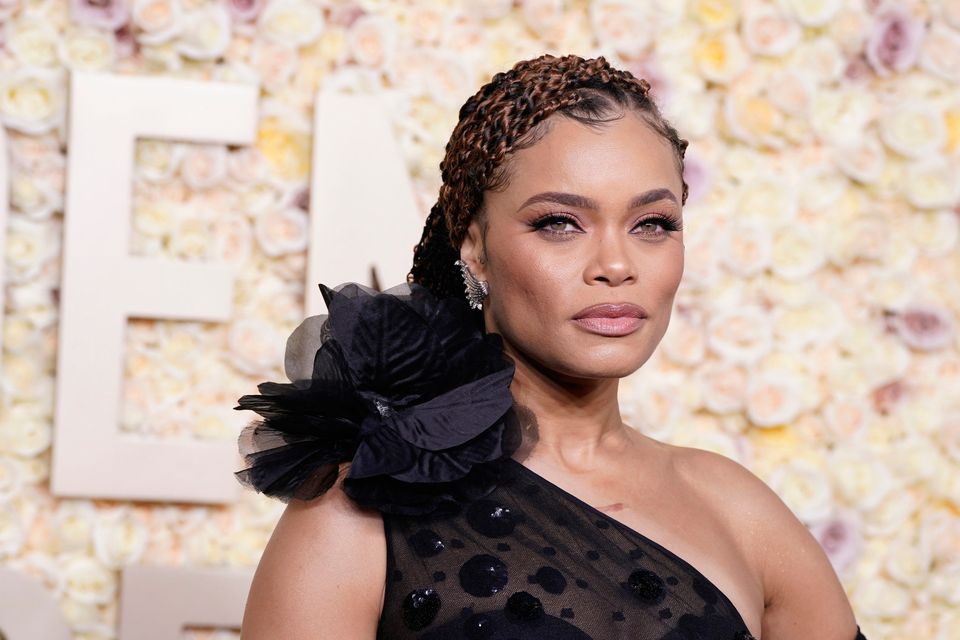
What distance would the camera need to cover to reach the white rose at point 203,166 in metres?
2.41

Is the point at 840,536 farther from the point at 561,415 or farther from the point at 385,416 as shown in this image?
the point at 385,416

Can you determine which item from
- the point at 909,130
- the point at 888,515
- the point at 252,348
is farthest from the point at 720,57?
the point at 252,348

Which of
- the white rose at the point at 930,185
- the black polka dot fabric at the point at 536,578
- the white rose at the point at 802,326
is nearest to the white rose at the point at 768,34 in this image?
the white rose at the point at 930,185

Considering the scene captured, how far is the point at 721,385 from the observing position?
2592mm

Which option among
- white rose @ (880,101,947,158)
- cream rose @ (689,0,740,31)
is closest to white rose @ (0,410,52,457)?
cream rose @ (689,0,740,31)

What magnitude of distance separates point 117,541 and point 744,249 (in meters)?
1.37

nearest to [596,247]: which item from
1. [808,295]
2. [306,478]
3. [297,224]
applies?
[306,478]

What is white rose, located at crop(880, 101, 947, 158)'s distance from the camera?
2.63m

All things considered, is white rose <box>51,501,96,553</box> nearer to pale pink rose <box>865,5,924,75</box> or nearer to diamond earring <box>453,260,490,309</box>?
diamond earring <box>453,260,490,309</box>

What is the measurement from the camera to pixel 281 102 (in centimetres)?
247

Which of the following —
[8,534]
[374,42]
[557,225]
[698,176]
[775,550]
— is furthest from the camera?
[698,176]

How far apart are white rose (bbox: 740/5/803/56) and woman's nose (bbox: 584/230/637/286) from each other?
138 cm

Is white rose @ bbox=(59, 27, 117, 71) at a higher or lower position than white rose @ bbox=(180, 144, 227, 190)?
higher

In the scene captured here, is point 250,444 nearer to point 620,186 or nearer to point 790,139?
point 620,186
